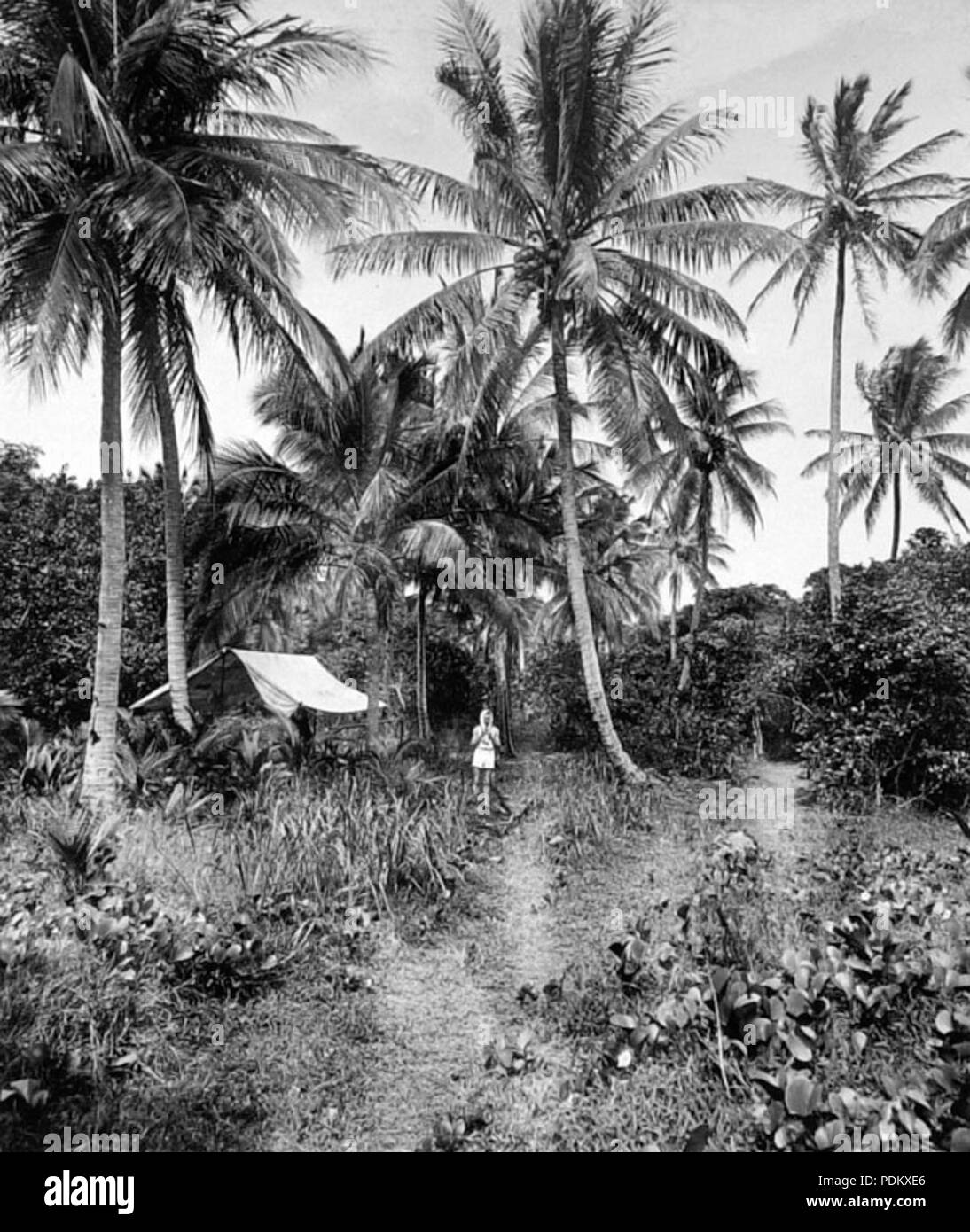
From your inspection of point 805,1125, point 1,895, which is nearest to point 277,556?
point 1,895

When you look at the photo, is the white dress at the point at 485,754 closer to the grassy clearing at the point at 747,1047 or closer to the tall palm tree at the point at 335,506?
the tall palm tree at the point at 335,506

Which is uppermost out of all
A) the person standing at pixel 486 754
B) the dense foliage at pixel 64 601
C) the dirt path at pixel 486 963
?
the dense foliage at pixel 64 601

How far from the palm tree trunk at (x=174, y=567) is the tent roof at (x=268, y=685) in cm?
239

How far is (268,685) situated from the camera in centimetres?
1412

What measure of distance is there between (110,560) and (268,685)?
19.1 ft

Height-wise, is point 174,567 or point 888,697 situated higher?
point 174,567

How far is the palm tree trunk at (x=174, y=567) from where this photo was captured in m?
10.6

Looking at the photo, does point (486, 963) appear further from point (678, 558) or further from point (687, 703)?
point (678, 558)

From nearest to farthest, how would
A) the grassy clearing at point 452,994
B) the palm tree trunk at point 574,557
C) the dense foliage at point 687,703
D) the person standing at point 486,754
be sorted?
the grassy clearing at point 452,994, the person standing at point 486,754, the palm tree trunk at point 574,557, the dense foliage at point 687,703

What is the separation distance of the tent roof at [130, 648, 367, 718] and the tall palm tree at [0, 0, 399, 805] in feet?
17.7

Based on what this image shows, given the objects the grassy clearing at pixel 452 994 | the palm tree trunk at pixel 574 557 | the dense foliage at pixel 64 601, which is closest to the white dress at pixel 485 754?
the palm tree trunk at pixel 574 557

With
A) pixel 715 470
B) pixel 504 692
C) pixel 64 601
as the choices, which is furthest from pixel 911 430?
pixel 64 601

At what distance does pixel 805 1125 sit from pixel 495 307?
10.2 metres

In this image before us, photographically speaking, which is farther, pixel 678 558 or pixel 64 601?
pixel 678 558
